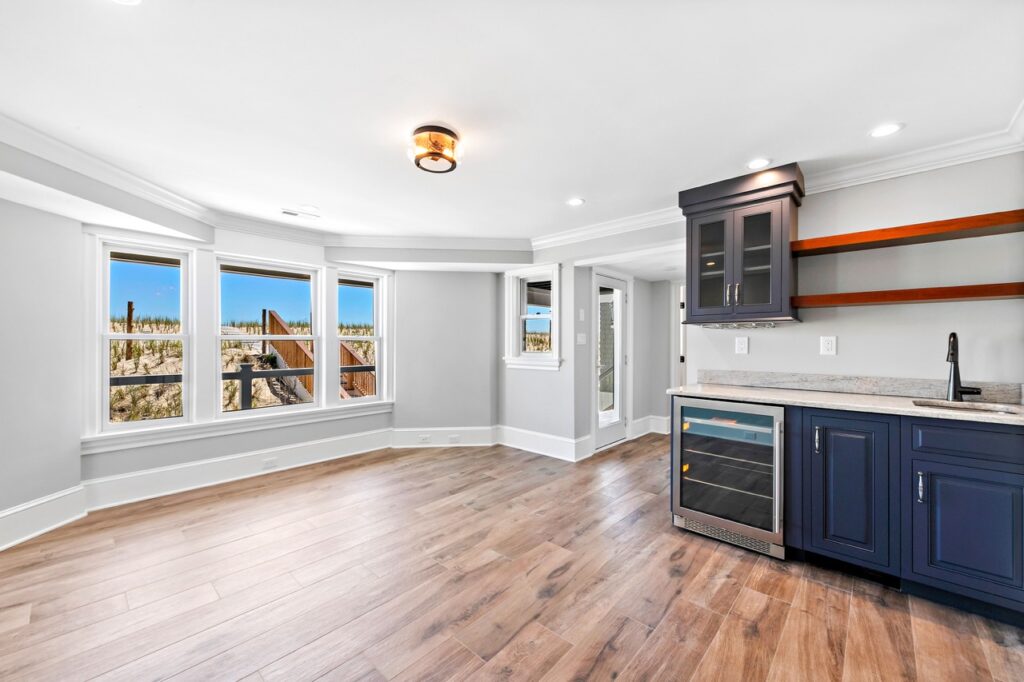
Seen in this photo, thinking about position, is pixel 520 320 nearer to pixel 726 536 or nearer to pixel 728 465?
pixel 728 465

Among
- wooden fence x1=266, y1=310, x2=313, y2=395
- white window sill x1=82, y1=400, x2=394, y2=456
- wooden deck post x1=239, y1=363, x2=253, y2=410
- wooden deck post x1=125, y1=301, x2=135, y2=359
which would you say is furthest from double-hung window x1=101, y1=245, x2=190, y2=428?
wooden fence x1=266, y1=310, x2=313, y2=395

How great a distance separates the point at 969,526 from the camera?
6.58ft

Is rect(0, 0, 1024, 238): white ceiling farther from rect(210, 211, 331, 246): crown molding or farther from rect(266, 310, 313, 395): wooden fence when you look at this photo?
rect(266, 310, 313, 395): wooden fence

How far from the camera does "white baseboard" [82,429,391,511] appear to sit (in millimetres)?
3279

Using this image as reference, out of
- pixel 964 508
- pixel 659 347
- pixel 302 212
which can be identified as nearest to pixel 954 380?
pixel 964 508

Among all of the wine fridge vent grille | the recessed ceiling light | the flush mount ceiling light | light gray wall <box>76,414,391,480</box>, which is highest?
the recessed ceiling light

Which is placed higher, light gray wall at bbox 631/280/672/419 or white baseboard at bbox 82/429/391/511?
light gray wall at bbox 631/280/672/419

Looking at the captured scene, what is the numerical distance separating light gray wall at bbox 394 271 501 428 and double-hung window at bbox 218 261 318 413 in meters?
1.04

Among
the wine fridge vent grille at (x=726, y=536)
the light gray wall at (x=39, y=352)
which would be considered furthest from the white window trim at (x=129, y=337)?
the wine fridge vent grille at (x=726, y=536)

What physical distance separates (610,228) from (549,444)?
8.10 ft

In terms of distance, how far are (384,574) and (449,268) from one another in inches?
135

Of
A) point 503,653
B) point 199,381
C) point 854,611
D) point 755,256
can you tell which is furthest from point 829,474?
point 199,381

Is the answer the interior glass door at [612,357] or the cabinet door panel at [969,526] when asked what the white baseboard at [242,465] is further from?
the cabinet door panel at [969,526]

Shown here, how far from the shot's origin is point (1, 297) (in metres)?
2.67
